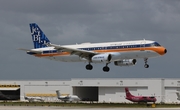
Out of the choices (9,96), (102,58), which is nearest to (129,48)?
(102,58)

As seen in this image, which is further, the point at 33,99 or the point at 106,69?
the point at 33,99

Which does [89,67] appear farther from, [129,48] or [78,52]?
[129,48]

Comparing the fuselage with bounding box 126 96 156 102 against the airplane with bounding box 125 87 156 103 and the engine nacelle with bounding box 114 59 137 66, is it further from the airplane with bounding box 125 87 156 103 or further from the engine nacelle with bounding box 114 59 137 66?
the engine nacelle with bounding box 114 59 137 66

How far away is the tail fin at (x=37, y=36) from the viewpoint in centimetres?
11650

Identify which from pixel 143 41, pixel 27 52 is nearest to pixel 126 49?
pixel 143 41

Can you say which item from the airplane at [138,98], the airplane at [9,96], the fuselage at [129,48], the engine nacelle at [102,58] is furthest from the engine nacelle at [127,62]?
the airplane at [9,96]

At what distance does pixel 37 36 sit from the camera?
11862cm

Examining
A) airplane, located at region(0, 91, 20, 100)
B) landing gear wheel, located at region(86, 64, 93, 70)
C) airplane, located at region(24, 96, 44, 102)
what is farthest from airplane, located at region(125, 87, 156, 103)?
landing gear wheel, located at region(86, 64, 93, 70)

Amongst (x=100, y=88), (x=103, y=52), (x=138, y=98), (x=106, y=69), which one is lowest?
(x=138, y=98)

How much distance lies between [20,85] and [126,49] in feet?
264

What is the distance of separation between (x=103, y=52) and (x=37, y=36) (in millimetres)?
21929

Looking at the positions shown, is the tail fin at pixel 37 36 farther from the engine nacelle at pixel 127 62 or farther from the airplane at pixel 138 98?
the airplane at pixel 138 98

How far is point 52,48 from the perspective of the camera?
110000 mm

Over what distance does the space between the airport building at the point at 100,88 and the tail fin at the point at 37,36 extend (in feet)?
144
